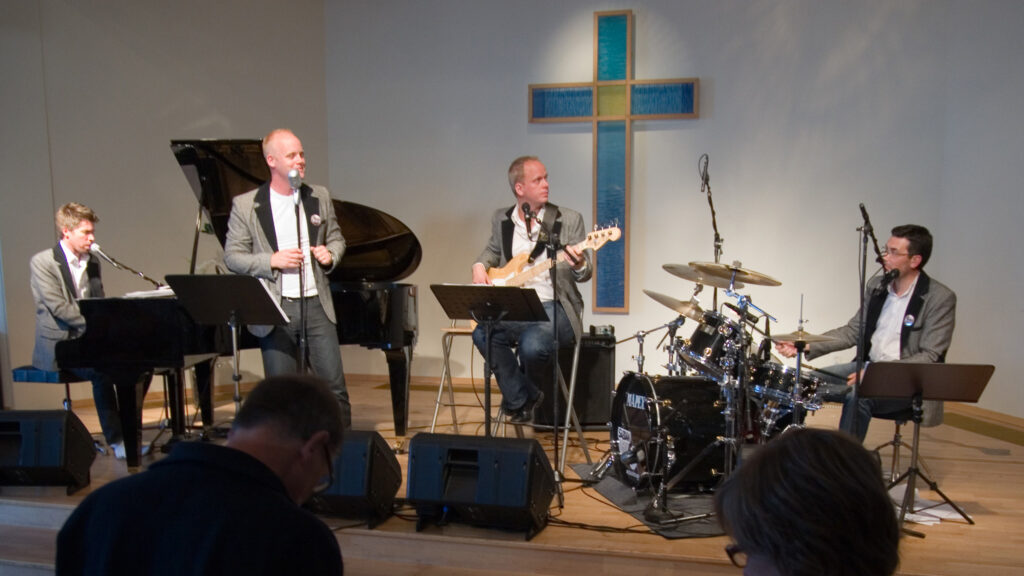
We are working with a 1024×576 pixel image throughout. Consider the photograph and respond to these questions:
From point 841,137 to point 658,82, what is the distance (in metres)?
1.52

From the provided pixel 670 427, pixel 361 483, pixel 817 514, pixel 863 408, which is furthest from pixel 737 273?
pixel 817 514

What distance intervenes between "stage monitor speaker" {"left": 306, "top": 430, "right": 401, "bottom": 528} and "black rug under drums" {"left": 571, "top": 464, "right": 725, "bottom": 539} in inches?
44.6

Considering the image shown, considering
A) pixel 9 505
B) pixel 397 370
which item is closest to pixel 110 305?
pixel 9 505

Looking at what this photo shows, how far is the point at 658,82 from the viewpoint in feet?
20.7

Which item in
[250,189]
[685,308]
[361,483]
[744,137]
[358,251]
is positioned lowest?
[361,483]

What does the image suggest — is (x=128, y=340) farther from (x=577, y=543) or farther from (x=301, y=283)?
(x=577, y=543)

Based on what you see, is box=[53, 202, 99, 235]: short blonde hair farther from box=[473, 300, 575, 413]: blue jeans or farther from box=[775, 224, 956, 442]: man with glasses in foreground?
box=[775, 224, 956, 442]: man with glasses in foreground

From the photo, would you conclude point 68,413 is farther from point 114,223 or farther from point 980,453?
point 980,453

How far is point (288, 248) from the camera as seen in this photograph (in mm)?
4105

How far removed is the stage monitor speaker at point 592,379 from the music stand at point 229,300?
2118 millimetres

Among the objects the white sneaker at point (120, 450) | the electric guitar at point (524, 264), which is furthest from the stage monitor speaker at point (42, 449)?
the electric guitar at point (524, 264)

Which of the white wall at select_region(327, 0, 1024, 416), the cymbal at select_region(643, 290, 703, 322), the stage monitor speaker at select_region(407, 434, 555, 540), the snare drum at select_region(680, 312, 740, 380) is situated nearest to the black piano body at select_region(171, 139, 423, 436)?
the stage monitor speaker at select_region(407, 434, 555, 540)

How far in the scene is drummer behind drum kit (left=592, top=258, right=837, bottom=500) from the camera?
360 cm

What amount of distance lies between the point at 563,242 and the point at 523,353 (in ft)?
2.28
